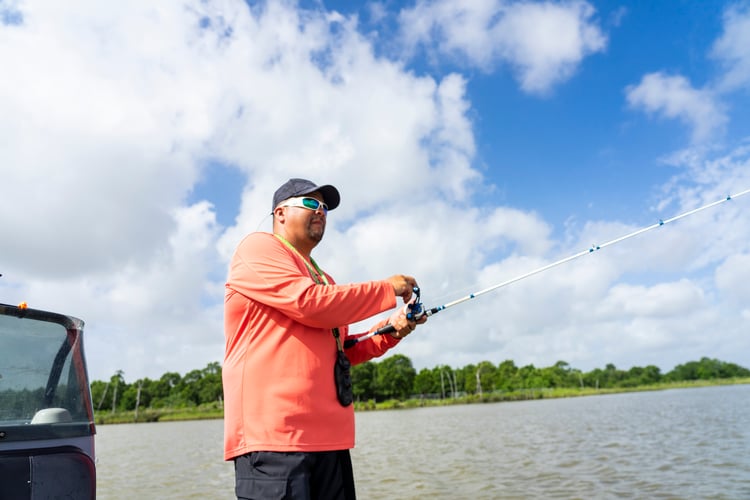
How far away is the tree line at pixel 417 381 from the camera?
4405 inches

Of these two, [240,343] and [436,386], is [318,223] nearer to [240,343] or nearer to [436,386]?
[240,343]

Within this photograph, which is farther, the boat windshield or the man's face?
the man's face

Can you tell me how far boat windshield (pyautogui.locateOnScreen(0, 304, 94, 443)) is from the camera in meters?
2.79

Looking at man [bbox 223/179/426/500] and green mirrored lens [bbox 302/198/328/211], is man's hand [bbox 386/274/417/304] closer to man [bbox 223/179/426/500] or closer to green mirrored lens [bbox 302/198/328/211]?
man [bbox 223/179/426/500]

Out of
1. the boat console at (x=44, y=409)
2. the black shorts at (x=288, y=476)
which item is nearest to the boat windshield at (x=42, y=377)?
the boat console at (x=44, y=409)

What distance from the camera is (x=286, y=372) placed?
2.67m

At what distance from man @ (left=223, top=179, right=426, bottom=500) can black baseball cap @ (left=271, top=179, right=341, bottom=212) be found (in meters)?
0.33

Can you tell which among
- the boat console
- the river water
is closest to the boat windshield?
the boat console

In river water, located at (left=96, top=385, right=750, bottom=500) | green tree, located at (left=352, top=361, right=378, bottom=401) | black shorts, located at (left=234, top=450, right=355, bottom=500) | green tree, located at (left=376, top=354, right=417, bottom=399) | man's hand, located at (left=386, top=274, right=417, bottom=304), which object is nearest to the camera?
black shorts, located at (left=234, top=450, right=355, bottom=500)

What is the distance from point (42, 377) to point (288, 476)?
157 cm

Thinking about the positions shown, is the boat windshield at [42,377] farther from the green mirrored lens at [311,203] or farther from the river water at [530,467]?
the river water at [530,467]

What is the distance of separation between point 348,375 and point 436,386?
405 feet

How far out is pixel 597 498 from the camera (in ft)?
32.8

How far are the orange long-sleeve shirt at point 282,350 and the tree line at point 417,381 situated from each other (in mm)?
105463
